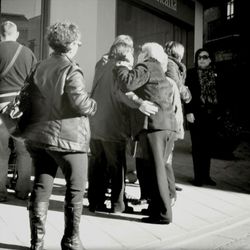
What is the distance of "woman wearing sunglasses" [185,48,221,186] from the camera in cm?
601

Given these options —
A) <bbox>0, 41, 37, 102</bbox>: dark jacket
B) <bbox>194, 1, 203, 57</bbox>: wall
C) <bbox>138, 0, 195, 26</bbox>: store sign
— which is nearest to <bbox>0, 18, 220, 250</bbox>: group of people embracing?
<bbox>0, 41, 37, 102</bbox>: dark jacket

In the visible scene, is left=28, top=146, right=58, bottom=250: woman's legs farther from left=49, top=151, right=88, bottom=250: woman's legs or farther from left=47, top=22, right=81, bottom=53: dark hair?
left=47, top=22, right=81, bottom=53: dark hair

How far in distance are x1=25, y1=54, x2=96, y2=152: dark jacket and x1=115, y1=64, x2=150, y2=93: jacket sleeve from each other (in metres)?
0.78

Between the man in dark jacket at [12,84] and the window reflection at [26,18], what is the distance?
377 cm

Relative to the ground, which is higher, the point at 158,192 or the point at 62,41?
the point at 62,41

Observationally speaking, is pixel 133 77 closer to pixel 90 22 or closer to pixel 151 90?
pixel 151 90

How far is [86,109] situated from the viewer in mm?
3119

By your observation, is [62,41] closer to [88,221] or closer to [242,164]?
[88,221]

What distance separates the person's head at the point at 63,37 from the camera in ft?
10.3

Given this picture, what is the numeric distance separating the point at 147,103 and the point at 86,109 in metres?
1.00

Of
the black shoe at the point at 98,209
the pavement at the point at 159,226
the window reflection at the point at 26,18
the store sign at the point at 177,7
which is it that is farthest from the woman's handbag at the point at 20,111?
the store sign at the point at 177,7

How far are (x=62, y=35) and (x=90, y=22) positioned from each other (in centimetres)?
664

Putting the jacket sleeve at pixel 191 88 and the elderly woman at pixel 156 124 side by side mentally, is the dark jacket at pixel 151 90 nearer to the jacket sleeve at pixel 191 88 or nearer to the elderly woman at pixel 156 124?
the elderly woman at pixel 156 124

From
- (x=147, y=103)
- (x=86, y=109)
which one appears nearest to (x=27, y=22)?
(x=147, y=103)
